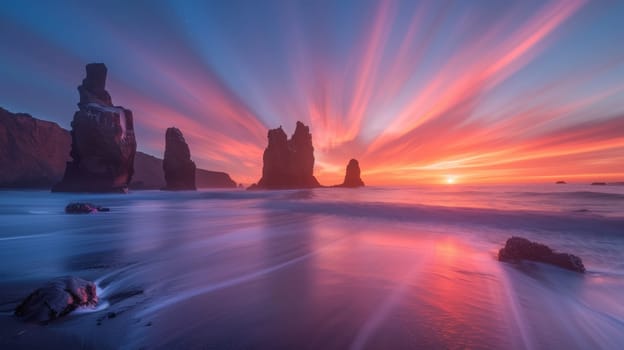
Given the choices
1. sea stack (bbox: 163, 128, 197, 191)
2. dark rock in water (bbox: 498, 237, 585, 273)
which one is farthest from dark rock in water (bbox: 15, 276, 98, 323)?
sea stack (bbox: 163, 128, 197, 191)

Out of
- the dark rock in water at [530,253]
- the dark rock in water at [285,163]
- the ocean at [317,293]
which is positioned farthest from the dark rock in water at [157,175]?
the dark rock in water at [530,253]

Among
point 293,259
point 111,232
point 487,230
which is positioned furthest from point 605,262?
point 111,232

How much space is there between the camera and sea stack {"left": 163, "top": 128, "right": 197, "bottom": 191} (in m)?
61.5

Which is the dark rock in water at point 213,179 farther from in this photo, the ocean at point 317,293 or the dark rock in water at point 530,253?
the dark rock in water at point 530,253

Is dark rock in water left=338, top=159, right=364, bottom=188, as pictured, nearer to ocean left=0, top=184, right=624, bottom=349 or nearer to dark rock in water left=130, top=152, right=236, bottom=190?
dark rock in water left=130, top=152, right=236, bottom=190

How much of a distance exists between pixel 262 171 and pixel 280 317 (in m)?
100

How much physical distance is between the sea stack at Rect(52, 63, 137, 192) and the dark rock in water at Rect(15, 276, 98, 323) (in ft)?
169

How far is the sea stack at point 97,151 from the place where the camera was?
41.8 meters

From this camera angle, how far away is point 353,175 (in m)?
122

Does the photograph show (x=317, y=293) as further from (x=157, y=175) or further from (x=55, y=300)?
(x=157, y=175)

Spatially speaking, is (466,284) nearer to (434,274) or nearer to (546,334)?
(434,274)

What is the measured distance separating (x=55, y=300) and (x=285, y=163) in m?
93.8

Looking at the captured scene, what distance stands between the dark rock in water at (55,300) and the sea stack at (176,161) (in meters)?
66.8

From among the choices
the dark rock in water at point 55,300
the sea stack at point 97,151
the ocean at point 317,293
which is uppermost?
the sea stack at point 97,151
